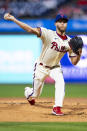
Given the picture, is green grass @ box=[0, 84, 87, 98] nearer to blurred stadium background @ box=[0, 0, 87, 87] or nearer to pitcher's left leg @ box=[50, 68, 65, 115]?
blurred stadium background @ box=[0, 0, 87, 87]

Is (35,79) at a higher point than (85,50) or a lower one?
lower

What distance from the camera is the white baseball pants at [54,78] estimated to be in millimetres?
7895

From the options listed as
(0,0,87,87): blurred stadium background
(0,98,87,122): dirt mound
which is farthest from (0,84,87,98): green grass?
(0,98,87,122): dirt mound

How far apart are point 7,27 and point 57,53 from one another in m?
8.84

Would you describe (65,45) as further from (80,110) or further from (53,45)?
(80,110)

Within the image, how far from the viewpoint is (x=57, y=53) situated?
816cm
